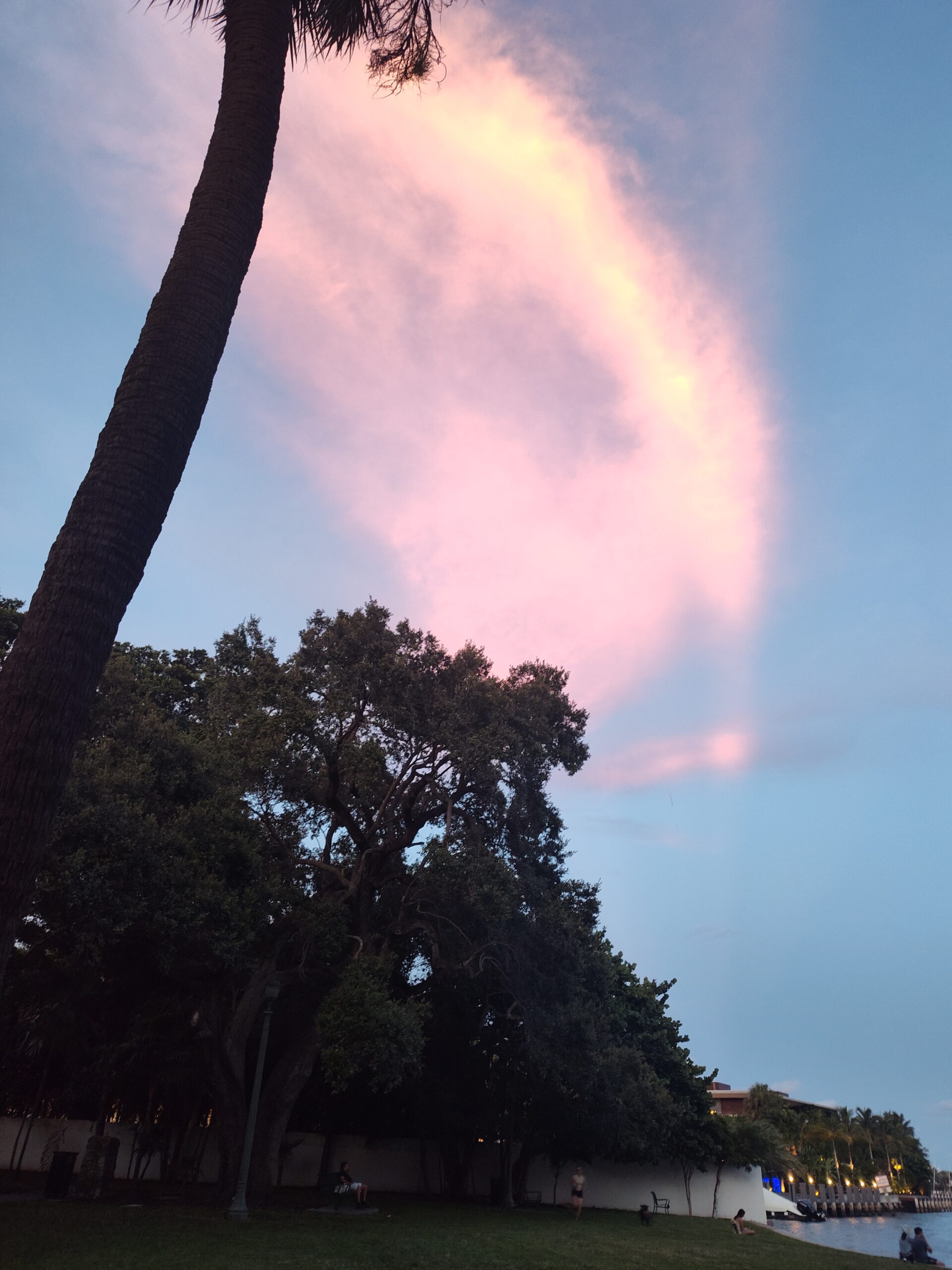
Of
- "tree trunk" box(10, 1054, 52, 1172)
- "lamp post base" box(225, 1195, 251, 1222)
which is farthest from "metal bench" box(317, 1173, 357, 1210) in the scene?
"tree trunk" box(10, 1054, 52, 1172)

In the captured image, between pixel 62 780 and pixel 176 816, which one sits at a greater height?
pixel 176 816

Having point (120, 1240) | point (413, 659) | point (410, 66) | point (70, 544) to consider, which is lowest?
point (120, 1240)

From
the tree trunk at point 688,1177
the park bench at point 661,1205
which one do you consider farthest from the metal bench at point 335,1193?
the tree trunk at point 688,1177

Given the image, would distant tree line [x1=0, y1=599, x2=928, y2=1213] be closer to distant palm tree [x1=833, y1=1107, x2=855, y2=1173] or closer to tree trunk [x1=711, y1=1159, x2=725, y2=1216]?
tree trunk [x1=711, y1=1159, x2=725, y2=1216]

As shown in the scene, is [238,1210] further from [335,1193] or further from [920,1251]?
[920,1251]

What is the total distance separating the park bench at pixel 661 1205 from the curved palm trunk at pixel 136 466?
40.7 metres

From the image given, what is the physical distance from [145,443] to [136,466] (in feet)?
0.80

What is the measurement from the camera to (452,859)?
19.0 metres

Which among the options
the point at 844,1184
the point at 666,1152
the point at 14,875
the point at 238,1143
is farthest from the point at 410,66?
the point at 844,1184

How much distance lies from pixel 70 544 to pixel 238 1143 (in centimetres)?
1792

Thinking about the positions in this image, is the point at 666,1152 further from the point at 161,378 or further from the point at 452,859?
the point at 161,378

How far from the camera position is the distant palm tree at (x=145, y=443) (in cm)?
560

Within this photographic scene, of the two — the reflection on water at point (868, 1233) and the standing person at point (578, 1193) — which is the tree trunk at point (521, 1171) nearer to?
the standing person at point (578, 1193)

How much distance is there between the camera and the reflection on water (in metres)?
36.3
